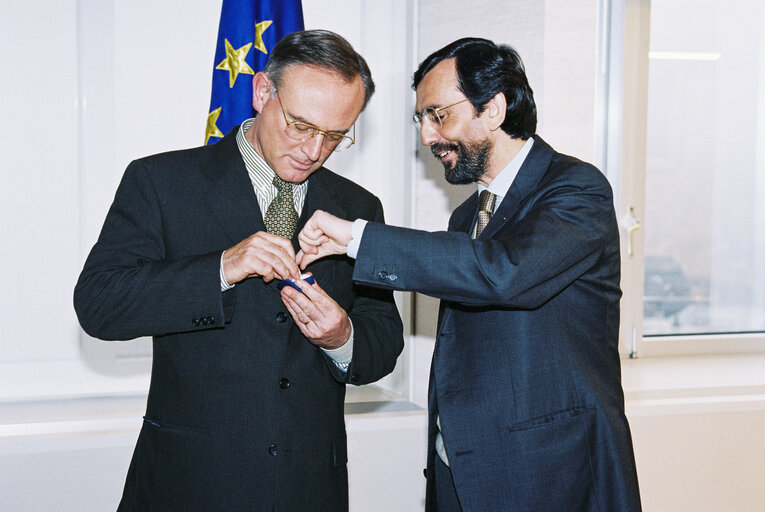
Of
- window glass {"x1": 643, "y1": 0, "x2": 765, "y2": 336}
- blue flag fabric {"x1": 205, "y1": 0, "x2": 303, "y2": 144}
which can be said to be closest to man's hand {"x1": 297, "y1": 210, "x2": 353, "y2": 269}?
blue flag fabric {"x1": 205, "y1": 0, "x2": 303, "y2": 144}

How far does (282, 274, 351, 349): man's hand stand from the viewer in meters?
1.61

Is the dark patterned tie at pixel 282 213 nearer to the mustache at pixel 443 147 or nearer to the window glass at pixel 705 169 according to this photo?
the mustache at pixel 443 147

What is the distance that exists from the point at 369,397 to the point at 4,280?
161 cm

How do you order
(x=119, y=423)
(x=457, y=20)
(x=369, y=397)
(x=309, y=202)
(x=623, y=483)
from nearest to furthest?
(x=623, y=483), (x=309, y=202), (x=119, y=423), (x=457, y=20), (x=369, y=397)

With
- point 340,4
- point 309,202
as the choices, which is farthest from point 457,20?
point 309,202

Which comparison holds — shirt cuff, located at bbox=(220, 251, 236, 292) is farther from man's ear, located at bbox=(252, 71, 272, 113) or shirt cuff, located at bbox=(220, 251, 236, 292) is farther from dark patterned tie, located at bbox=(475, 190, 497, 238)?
dark patterned tie, located at bbox=(475, 190, 497, 238)

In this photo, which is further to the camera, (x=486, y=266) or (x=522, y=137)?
(x=522, y=137)

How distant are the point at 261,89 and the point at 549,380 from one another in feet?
3.15

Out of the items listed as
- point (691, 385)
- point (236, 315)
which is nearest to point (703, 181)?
point (691, 385)

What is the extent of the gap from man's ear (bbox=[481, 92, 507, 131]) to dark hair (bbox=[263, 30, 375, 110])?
355 millimetres

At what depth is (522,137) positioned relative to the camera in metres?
1.94

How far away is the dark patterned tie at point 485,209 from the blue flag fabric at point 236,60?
4.28 feet

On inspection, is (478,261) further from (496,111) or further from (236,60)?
(236,60)

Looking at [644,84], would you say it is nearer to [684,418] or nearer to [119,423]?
[684,418]
